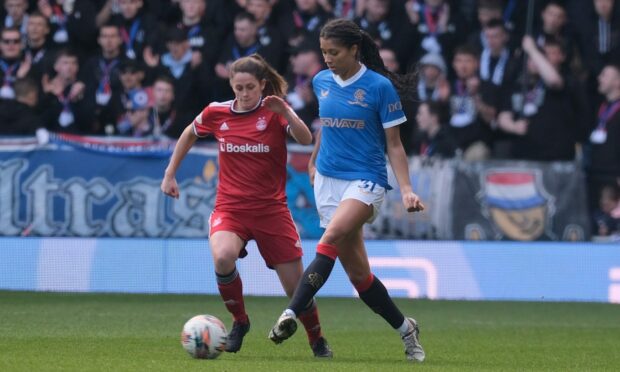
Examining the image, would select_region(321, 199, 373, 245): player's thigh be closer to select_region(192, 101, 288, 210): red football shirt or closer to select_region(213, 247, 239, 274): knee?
select_region(213, 247, 239, 274): knee

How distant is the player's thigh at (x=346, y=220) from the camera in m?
8.80

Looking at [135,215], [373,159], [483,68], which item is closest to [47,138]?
[135,215]

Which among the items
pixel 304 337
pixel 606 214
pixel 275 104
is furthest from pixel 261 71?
pixel 606 214

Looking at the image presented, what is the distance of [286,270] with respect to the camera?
9602mm

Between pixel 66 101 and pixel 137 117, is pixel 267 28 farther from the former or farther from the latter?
pixel 66 101

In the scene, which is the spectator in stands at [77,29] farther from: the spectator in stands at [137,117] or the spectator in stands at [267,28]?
the spectator in stands at [267,28]

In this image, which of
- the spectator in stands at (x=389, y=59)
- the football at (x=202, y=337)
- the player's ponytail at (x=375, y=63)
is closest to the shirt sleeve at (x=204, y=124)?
the player's ponytail at (x=375, y=63)

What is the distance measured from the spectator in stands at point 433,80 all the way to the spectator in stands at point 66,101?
162 inches

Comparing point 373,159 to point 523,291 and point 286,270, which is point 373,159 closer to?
point 286,270

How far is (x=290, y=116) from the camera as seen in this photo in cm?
914

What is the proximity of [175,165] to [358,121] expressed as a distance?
138cm

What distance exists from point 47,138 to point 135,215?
1.35m

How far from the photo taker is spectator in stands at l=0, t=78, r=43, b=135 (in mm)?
16922

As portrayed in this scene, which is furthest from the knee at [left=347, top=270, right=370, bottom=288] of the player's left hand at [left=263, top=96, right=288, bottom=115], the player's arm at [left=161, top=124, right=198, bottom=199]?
the player's arm at [left=161, top=124, right=198, bottom=199]
